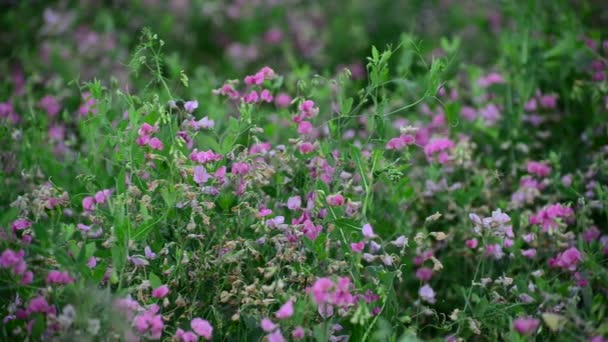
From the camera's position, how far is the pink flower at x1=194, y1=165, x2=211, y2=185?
2.18m

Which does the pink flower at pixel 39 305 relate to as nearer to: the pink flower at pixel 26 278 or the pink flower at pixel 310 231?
the pink flower at pixel 26 278

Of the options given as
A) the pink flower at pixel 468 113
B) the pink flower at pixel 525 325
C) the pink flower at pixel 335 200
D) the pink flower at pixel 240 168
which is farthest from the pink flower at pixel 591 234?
the pink flower at pixel 240 168

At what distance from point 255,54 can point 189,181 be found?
2798 mm

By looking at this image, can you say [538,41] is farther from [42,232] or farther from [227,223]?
[42,232]

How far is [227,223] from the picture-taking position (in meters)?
2.26

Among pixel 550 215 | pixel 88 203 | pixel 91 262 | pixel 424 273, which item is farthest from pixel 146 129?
pixel 550 215

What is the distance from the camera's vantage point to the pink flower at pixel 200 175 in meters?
2.18

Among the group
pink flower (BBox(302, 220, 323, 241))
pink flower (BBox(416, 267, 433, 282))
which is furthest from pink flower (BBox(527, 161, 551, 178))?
pink flower (BBox(302, 220, 323, 241))

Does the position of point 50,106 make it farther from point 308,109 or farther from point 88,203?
point 308,109

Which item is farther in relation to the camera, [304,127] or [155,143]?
[304,127]

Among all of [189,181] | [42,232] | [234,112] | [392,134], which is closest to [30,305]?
[42,232]

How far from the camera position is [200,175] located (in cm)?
219

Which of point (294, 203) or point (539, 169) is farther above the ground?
point (294, 203)

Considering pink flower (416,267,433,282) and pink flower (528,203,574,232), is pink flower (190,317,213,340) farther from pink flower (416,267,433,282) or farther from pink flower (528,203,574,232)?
pink flower (528,203,574,232)
